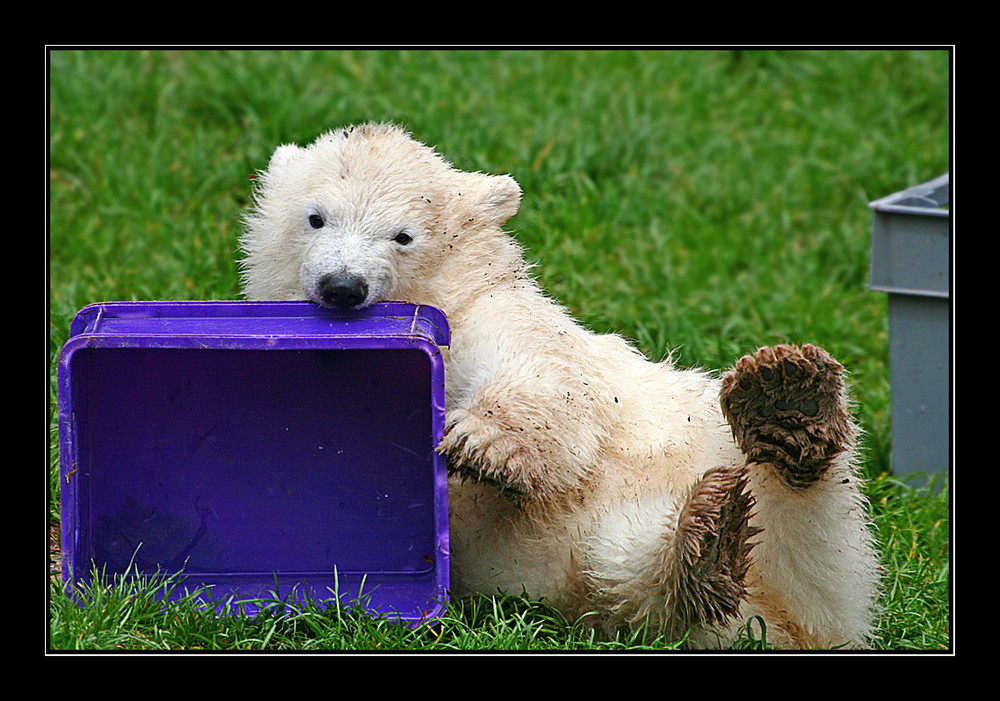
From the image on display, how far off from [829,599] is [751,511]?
34cm

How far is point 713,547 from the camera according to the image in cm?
299

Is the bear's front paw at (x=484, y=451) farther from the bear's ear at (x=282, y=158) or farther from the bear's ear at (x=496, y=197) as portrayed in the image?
the bear's ear at (x=282, y=158)

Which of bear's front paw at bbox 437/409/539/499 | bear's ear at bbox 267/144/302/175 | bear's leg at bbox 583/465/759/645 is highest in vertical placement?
bear's ear at bbox 267/144/302/175

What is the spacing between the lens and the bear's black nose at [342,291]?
10.6ft

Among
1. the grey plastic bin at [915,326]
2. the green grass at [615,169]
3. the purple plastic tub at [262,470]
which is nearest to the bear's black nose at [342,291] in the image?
the purple plastic tub at [262,470]

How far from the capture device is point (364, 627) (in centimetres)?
329

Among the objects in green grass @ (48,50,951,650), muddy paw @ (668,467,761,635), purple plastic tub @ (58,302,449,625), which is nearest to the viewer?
muddy paw @ (668,467,761,635)

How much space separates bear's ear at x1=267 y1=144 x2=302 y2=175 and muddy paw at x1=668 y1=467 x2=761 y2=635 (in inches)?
67.3

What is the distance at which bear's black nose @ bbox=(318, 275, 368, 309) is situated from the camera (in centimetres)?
322

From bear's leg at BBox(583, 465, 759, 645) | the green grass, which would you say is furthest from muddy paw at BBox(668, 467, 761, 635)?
the green grass

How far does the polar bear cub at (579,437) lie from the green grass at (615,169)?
0.49 meters

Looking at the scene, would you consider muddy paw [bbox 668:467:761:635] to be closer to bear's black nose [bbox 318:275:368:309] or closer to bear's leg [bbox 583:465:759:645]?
bear's leg [bbox 583:465:759:645]

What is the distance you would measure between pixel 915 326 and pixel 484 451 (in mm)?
2564

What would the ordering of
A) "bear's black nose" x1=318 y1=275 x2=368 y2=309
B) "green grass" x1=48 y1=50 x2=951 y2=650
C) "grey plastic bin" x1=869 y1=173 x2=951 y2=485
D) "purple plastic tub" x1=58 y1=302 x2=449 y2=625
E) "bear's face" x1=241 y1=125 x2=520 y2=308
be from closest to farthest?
1. "bear's black nose" x1=318 y1=275 x2=368 y2=309
2. "bear's face" x1=241 y1=125 x2=520 y2=308
3. "purple plastic tub" x1=58 y1=302 x2=449 y2=625
4. "grey plastic bin" x1=869 y1=173 x2=951 y2=485
5. "green grass" x1=48 y1=50 x2=951 y2=650
